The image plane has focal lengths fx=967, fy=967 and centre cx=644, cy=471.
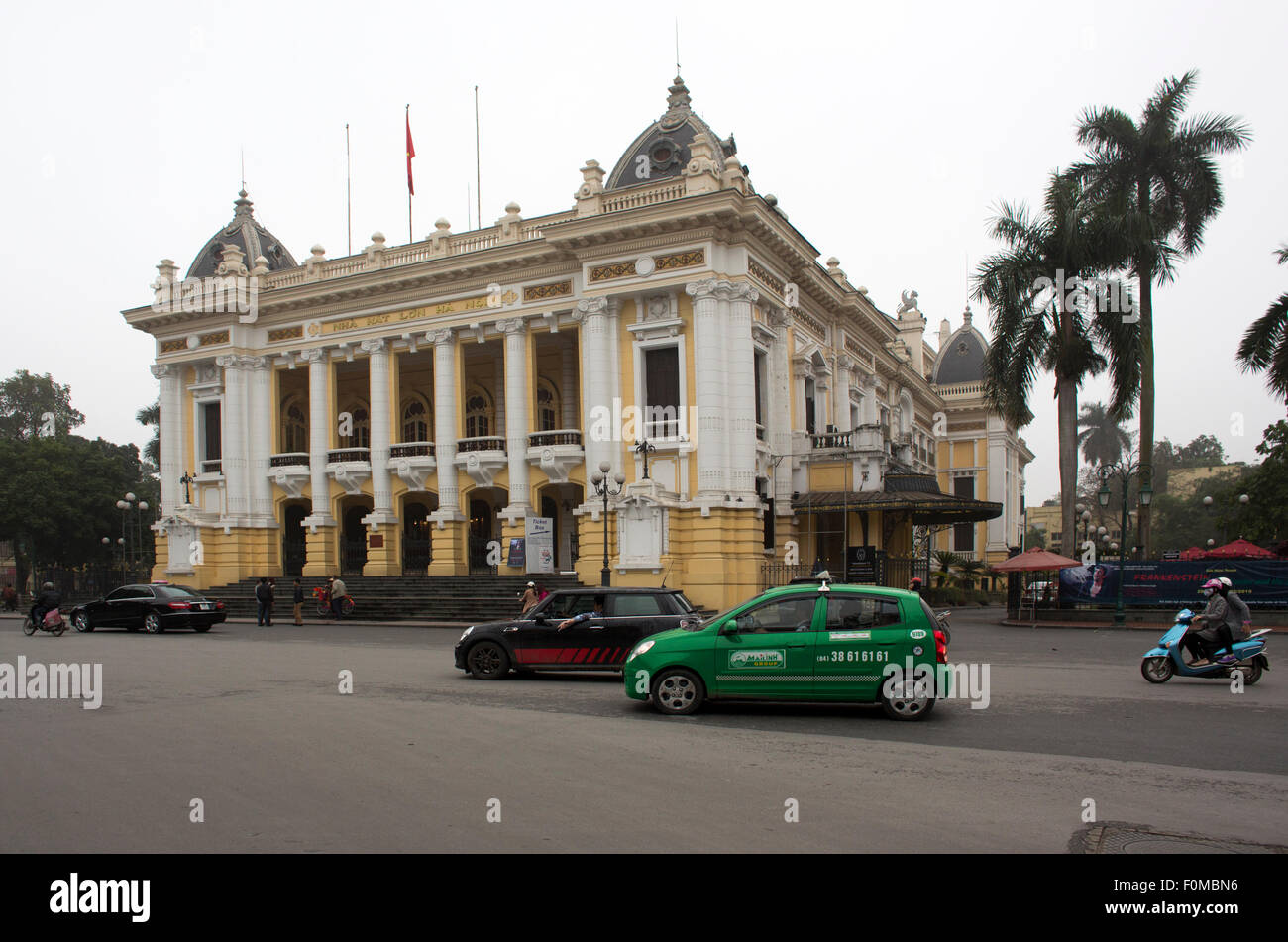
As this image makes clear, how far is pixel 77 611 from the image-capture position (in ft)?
90.5

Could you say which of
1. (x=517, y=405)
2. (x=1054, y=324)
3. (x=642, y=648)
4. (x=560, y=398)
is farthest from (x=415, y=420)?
(x=642, y=648)

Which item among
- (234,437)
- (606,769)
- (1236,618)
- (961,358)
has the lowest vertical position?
(606,769)

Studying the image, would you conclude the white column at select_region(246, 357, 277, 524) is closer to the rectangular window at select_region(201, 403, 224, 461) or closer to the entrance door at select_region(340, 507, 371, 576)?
the rectangular window at select_region(201, 403, 224, 461)

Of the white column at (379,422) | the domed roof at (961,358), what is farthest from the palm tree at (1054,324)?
the domed roof at (961,358)

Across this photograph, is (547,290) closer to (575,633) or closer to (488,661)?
(488,661)

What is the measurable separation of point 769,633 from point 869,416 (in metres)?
35.1

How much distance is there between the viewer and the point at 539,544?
31.9 m

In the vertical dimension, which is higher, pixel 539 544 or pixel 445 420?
pixel 445 420

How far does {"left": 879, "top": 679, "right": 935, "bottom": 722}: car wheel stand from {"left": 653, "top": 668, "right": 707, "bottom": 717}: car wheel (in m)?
2.06

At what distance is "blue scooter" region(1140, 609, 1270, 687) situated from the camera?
1367cm

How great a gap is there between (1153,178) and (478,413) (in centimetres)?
2596

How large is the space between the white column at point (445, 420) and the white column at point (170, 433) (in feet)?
40.7

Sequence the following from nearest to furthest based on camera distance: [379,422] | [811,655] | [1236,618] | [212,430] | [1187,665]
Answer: [811,655]
[1236,618]
[1187,665]
[379,422]
[212,430]
